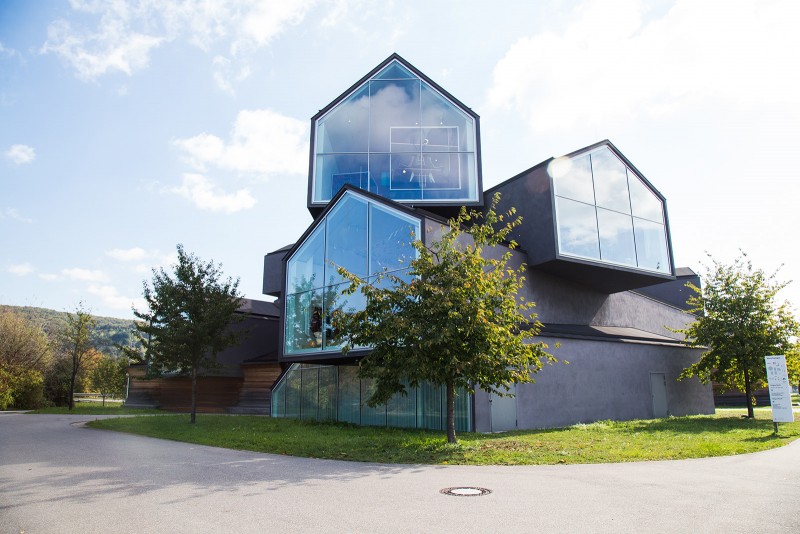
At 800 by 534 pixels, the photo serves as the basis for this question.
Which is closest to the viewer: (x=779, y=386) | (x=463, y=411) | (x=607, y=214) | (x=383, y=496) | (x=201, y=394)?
(x=383, y=496)

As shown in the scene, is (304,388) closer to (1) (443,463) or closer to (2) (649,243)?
(1) (443,463)

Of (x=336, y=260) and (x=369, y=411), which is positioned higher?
(x=336, y=260)

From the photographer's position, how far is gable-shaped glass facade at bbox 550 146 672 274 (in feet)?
73.0

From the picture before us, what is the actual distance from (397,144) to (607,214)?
9.99m

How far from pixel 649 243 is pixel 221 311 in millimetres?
19373

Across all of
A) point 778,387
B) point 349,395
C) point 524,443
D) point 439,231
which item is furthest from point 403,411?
point 778,387

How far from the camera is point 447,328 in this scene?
12422mm

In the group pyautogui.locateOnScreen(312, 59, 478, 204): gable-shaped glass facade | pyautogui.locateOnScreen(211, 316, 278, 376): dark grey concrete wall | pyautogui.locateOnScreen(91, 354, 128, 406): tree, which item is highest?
pyautogui.locateOnScreen(312, 59, 478, 204): gable-shaped glass facade

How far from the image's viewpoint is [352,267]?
20016 millimetres

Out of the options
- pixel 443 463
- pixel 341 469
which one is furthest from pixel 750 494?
pixel 341 469

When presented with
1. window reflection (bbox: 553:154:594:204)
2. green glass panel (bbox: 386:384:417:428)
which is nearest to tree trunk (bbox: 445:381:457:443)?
green glass panel (bbox: 386:384:417:428)

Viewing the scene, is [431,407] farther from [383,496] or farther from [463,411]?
[383,496]

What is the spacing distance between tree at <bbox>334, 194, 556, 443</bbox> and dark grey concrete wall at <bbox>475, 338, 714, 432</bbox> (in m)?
4.56

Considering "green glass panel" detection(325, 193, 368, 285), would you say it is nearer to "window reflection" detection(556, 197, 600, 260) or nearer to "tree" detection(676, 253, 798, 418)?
"window reflection" detection(556, 197, 600, 260)
